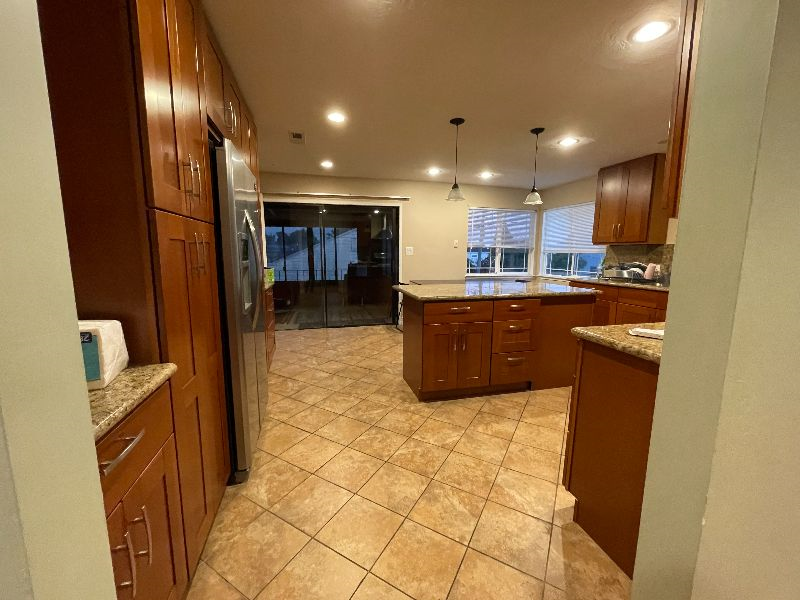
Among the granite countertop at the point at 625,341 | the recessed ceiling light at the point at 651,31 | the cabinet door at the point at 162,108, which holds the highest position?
the recessed ceiling light at the point at 651,31

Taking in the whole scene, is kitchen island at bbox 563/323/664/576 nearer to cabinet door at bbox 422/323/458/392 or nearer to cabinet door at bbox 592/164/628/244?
cabinet door at bbox 422/323/458/392

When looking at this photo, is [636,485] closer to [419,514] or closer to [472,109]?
[419,514]

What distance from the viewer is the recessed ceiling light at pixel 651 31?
1.62m

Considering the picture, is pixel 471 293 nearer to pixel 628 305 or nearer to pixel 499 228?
pixel 628 305

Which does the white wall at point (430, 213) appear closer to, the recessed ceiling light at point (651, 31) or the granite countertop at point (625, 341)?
the recessed ceiling light at point (651, 31)

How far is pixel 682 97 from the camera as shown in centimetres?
100

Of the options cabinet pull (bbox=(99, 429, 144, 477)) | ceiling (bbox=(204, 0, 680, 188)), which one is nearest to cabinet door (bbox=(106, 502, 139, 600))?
cabinet pull (bbox=(99, 429, 144, 477))

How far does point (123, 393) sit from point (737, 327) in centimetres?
131

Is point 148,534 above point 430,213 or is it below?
below

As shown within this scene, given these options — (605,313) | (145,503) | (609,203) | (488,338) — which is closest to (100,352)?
(145,503)

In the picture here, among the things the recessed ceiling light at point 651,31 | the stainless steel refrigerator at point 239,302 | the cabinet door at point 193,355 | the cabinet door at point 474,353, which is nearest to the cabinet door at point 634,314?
the cabinet door at point 474,353

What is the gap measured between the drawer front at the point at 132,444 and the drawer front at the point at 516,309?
227 centimetres

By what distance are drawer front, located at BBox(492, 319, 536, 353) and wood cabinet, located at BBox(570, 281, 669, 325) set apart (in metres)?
0.96

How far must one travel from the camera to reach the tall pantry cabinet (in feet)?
2.79
